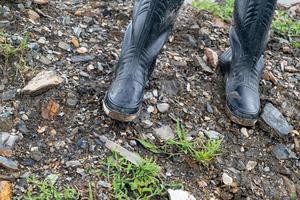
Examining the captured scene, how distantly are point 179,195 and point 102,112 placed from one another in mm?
570

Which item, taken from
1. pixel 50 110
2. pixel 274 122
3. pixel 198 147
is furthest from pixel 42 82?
pixel 274 122

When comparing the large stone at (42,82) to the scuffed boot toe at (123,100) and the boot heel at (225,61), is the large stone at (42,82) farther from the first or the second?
the boot heel at (225,61)

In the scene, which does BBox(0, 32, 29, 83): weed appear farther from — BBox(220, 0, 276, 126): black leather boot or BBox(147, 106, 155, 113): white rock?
BBox(220, 0, 276, 126): black leather boot

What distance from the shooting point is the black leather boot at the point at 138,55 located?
107 inches

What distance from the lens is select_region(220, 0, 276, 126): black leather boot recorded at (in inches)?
113

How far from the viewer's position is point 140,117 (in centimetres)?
285

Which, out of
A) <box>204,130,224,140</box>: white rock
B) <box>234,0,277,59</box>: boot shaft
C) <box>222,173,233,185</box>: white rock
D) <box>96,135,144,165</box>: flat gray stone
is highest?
<box>234,0,277,59</box>: boot shaft

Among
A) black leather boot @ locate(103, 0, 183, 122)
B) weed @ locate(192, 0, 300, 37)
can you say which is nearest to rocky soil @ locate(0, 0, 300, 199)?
black leather boot @ locate(103, 0, 183, 122)

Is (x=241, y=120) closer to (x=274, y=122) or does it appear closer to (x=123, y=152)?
(x=274, y=122)

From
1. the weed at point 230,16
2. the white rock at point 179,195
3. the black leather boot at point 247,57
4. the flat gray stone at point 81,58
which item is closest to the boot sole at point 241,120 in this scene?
the black leather boot at point 247,57

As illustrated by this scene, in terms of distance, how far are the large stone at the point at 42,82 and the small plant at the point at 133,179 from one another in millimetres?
496

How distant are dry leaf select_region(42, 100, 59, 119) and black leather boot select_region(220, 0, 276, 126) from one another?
851 millimetres

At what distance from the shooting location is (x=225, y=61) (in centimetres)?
318

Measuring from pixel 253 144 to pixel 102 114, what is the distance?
29.6 inches
